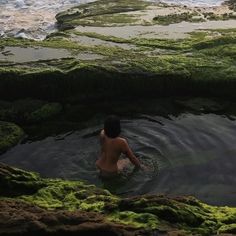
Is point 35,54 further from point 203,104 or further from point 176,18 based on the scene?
point 176,18

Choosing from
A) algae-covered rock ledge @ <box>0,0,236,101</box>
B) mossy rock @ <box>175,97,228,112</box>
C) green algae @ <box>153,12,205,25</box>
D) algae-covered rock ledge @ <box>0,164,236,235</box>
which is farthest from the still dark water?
green algae @ <box>153,12,205,25</box>

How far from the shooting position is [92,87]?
11805 mm

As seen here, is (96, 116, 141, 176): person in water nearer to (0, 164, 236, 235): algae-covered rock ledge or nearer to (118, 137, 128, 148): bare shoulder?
(118, 137, 128, 148): bare shoulder

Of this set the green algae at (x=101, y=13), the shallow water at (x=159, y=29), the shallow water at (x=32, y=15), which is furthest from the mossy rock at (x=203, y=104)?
the shallow water at (x=32, y=15)

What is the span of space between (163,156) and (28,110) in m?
3.44

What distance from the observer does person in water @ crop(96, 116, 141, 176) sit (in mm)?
8766

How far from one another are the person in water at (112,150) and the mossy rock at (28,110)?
8.31 feet

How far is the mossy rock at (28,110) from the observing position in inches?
440

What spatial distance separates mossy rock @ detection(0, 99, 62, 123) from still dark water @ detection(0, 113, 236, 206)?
841mm

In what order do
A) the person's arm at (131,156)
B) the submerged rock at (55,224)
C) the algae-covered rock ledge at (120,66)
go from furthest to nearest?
1. the algae-covered rock ledge at (120,66)
2. the person's arm at (131,156)
3. the submerged rock at (55,224)

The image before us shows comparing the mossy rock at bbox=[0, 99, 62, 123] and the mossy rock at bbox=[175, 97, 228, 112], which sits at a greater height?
the mossy rock at bbox=[0, 99, 62, 123]

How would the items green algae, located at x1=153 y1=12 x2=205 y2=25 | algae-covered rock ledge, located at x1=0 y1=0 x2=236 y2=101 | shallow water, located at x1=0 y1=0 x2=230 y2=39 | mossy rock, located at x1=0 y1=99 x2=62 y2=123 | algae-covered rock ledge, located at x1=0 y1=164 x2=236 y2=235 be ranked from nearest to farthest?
algae-covered rock ledge, located at x1=0 y1=164 x2=236 y2=235 → mossy rock, located at x1=0 y1=99 x2=62 y2=123 → algae-covered rock ledge, located at x1=0 y1=0 x2=236 y2=101 → green algae, located at x1=153 y1=12 x2=205 y2=25 → shallow water, located at x1=0 y1=0 x2=230 y2=39

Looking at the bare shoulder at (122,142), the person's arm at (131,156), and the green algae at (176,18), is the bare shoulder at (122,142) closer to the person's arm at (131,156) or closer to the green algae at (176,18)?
the person's arm at (131,156)

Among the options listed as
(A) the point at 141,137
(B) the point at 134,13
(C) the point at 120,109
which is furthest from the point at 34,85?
(B) the point at 134,13
